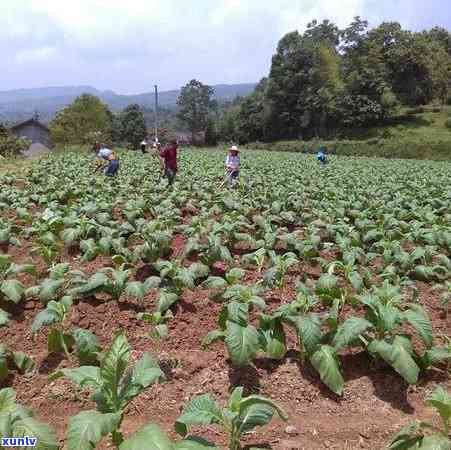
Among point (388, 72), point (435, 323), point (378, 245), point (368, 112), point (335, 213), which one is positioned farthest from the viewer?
point (388, 72)

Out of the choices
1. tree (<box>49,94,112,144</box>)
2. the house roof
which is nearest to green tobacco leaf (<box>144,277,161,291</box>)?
tree (<box>49,94,112,144</box>)

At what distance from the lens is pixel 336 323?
4.47m

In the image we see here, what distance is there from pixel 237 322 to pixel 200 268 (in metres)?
2.07

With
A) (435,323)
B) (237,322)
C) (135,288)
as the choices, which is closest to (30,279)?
(135,288)

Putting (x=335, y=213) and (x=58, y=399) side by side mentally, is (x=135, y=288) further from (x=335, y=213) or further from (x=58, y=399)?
(x=335, y=213)

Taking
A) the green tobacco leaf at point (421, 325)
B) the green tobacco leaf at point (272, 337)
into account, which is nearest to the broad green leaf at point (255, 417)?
the green tobacco leaf at point (272, 337)

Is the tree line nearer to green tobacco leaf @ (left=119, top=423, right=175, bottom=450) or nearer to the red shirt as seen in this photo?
the red shirt

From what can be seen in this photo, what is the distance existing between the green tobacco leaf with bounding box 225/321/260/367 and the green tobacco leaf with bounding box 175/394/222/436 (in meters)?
0.77

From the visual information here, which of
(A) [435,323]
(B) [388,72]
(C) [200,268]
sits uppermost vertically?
(B) [388,72]

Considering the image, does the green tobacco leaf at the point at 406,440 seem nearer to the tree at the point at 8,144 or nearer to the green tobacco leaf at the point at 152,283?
the green tobacco leaf at the point at 152,283

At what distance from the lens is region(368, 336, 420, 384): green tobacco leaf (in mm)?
3928

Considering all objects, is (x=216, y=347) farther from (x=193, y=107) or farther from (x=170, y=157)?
(x=193, y=107)

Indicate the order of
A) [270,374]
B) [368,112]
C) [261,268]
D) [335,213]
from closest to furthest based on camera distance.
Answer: [270,374]
[261,268]
[335,213]
[368,112]

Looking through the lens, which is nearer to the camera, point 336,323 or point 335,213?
point 336,323
